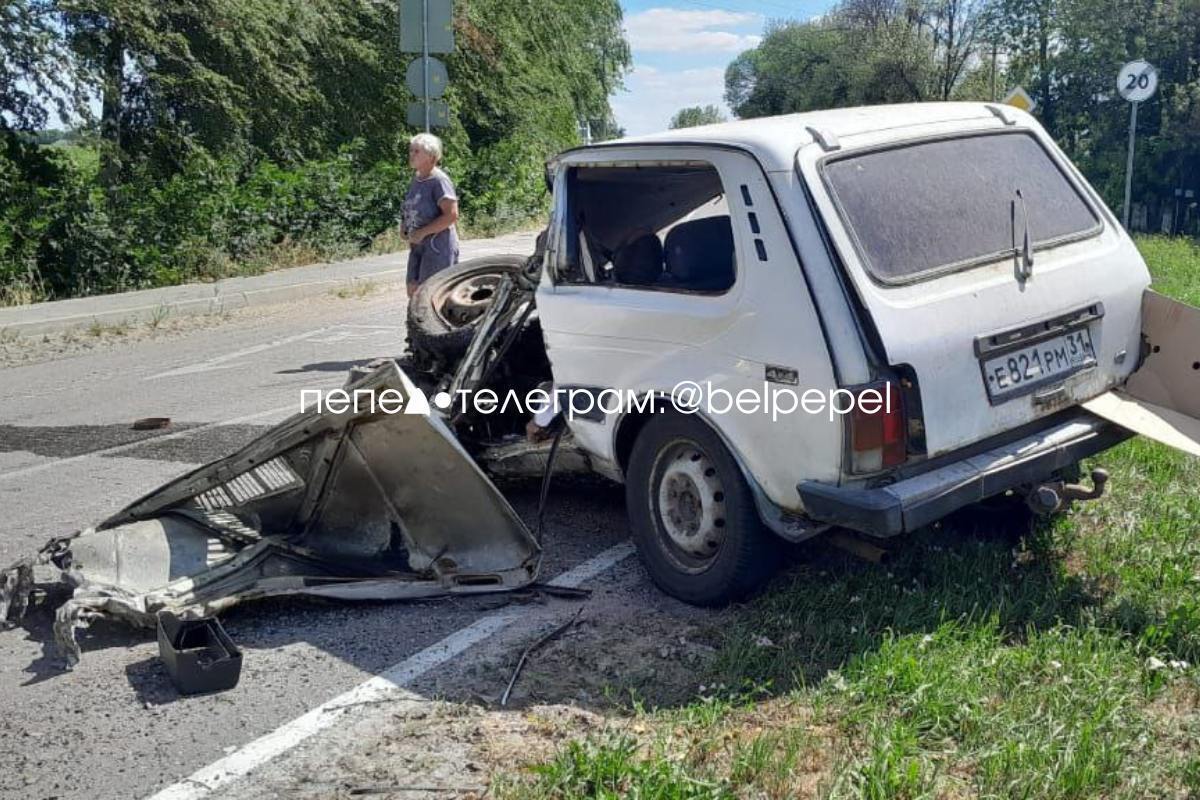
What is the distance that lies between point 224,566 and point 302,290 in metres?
12.3

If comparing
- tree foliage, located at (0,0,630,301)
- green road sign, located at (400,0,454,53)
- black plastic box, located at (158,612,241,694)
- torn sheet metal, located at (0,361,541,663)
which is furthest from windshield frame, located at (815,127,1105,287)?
tree foliage, located at (0,0,630,301)

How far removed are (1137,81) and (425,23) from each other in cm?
935

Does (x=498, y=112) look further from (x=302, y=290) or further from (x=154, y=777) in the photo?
(x=154, y=777)

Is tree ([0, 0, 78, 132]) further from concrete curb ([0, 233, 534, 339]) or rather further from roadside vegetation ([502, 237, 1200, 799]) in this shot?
roadside vegetation ([502, 237, 1200, 799])

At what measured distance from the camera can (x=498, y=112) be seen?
29359 mm

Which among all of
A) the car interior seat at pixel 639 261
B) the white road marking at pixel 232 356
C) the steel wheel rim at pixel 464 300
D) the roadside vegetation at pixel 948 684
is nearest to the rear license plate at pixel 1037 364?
the roadside vegetation at pixel 948 684

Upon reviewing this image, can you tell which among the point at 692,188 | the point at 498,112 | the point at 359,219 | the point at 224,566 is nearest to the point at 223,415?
the point at 224,566

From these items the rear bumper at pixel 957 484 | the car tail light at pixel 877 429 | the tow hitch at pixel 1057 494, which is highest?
the car tail light at pixel 877 429

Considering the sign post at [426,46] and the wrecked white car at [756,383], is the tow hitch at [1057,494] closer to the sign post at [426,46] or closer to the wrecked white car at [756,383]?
the wrecked white car at [756,383]

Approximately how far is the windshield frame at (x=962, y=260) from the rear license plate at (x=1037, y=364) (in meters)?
0.37

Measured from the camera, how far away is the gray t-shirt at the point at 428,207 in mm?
9461

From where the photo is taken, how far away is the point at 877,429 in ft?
13.7

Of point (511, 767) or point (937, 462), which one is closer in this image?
point (511, 767)

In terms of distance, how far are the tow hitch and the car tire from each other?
1006 millimetres
